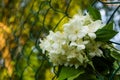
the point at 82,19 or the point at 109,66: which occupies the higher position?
the point at 82,19

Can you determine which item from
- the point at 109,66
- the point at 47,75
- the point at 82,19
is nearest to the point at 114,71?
the point at 109,66

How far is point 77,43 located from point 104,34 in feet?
0.20

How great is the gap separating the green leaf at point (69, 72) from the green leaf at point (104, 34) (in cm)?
8

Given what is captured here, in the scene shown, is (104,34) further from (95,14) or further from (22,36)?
(22,36)

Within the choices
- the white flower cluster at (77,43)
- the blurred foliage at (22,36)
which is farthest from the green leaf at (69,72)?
the blurred foliage at (22,36)

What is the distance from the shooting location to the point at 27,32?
7.49 ft

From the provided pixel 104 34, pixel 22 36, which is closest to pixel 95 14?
pixel 104 34

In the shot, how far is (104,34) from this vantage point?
0.93m

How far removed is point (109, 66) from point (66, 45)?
0.34 feet

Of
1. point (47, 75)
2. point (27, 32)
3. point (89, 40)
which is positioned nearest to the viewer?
point (89, 40)

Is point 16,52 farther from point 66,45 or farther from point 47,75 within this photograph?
point 66,45

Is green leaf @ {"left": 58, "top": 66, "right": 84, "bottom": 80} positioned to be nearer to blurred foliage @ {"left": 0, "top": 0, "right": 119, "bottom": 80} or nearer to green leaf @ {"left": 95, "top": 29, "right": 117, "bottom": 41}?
green leaf @ {"left": 95, "top": 29, "right": 117, "bottom": 41}

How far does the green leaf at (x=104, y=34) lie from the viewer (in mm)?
919

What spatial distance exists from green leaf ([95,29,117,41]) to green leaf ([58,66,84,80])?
3.1 inches
